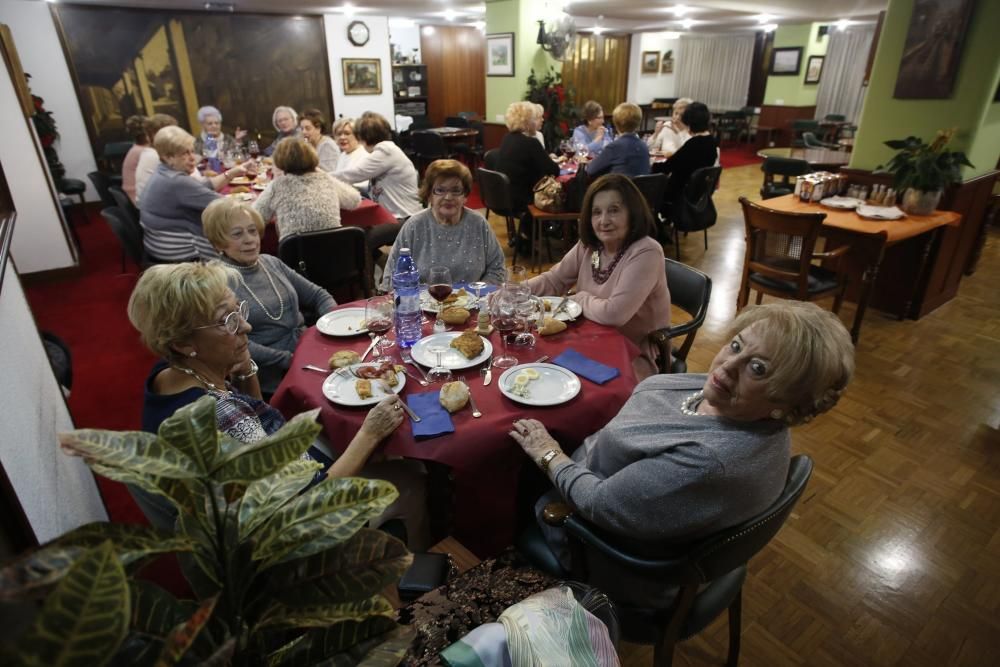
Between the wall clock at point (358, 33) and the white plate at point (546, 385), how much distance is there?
9.53 metres

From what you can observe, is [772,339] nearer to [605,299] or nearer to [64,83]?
[605,299]

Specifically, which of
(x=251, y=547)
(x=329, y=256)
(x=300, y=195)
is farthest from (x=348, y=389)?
(x=300, y=195)

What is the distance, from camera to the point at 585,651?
2.85 feet

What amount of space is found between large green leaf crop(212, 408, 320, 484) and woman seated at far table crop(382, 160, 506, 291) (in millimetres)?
2182

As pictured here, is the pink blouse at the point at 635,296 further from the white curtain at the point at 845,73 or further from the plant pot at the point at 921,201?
the white curtain at the point at 845,73

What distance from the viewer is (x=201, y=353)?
150cm

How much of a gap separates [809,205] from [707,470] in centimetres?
363

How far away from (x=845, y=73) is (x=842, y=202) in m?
11.4

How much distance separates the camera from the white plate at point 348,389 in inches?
64.6

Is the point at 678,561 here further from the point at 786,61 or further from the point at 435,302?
the point at 786,61

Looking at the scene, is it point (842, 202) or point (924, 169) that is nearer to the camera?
point (924, 169)

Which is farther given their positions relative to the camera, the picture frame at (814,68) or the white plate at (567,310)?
the picture frame at (814,68)

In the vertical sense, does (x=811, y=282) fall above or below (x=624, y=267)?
below

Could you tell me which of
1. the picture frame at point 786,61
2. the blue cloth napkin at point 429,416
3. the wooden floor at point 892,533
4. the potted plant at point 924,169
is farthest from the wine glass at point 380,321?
the picture frame at point 786,61
